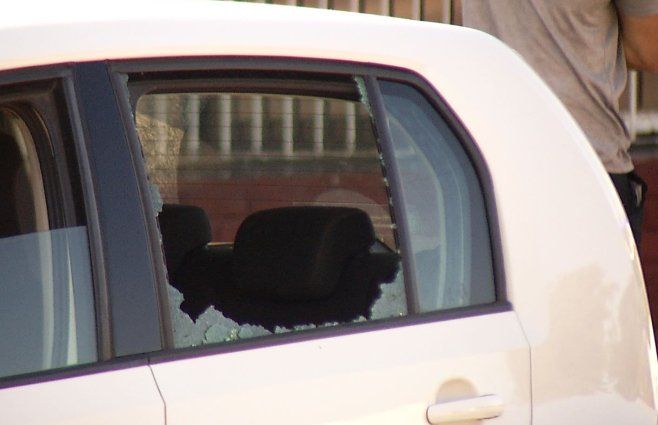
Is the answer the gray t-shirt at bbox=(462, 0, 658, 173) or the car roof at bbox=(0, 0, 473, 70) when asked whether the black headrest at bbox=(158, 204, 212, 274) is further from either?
the gray t-shirt at bbox=(462, 0, 658, 173)

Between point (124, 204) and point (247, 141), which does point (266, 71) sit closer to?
point (124, 204)

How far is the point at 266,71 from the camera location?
2.09 m

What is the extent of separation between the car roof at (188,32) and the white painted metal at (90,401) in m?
0.46

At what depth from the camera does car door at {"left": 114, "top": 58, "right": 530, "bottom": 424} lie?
193cm

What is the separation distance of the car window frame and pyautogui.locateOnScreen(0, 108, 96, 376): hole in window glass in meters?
0.11

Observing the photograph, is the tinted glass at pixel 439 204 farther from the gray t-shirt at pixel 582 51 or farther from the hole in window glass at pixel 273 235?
the gray t-shirt at pixel 582 51

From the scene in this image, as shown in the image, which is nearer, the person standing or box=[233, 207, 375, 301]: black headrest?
box=[233, 207, 375, 301]: black headrest

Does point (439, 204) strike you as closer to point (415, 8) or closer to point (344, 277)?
point (344, 277)

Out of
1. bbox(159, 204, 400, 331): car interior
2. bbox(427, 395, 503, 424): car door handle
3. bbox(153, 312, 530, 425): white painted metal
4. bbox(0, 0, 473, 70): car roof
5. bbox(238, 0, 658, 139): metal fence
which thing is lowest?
bbox(427, 395, 503, 424): car door handle

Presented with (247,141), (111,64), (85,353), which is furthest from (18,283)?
(247,141)

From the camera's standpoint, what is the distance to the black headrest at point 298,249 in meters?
2.25

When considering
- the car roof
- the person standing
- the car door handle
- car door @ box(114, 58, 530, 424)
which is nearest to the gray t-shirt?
the person standing

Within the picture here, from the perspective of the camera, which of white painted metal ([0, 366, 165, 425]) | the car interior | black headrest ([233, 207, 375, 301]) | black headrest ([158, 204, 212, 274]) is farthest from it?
black headrest ([158, 204, 212, 274])

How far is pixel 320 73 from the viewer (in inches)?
84.0
